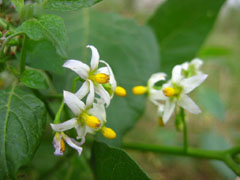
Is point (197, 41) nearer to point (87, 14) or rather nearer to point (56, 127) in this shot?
point (87, 14)

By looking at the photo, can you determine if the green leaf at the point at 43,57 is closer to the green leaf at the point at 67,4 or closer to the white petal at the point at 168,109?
the green leaf at the point at 67,4

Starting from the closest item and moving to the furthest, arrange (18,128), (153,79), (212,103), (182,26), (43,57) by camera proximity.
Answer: (18,128), (43,57), (153,79), (182,26), (212,103)

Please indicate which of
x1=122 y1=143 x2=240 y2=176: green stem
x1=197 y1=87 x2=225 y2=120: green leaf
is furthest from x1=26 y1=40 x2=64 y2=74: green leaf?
x1=197 y1=87 x2=225 y2=120: green leaf

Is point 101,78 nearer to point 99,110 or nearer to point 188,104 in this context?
point 99,110

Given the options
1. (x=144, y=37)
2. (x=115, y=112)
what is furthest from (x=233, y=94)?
(x=115, y=112)

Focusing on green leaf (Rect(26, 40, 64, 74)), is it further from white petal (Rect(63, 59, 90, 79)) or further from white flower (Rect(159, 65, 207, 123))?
white flower (Rect(159, 65, 207, 123))

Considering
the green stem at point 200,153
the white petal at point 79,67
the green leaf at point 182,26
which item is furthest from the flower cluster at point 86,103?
the green leaf at point 182,26

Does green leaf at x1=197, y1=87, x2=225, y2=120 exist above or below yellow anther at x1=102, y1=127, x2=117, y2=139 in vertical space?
below

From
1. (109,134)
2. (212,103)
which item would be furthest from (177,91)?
(212,103)
